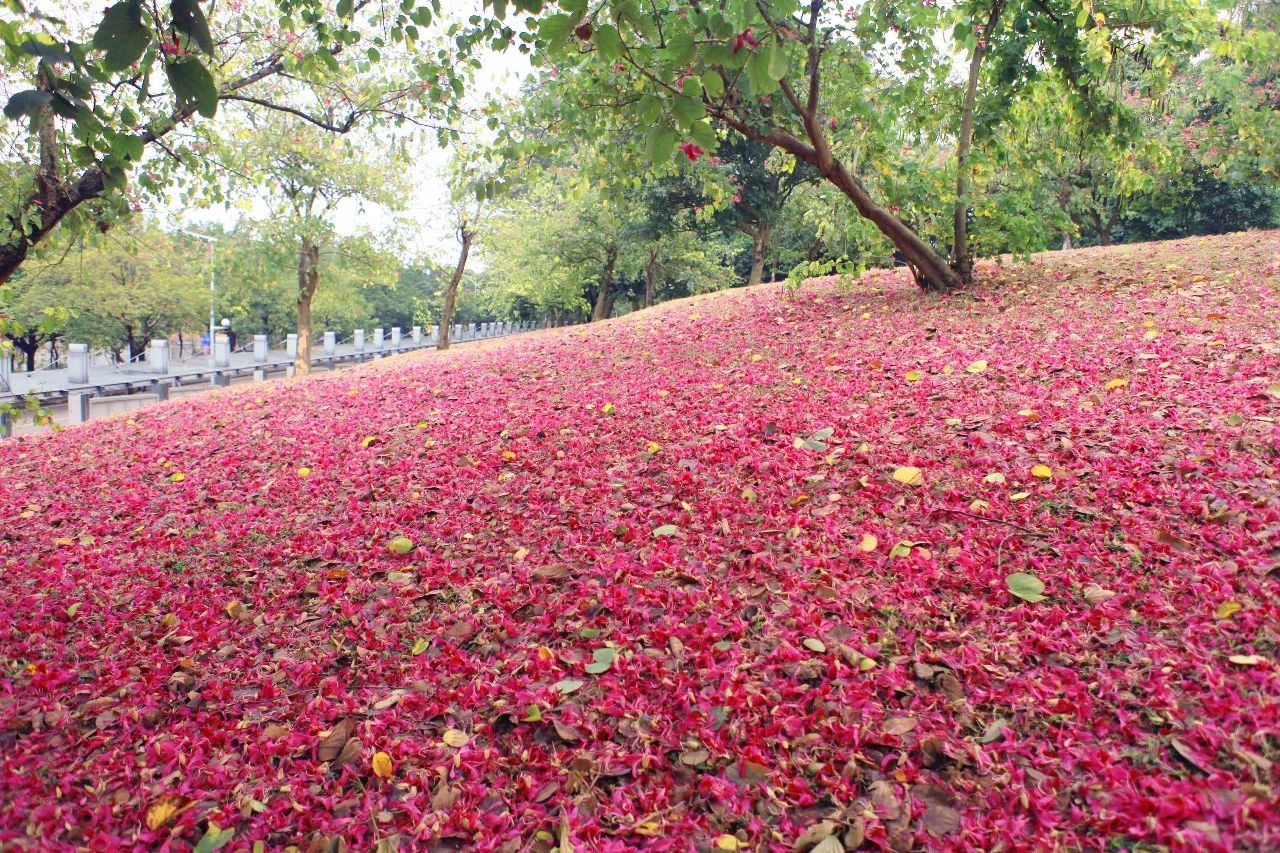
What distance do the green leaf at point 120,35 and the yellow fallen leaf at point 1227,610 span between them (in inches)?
134

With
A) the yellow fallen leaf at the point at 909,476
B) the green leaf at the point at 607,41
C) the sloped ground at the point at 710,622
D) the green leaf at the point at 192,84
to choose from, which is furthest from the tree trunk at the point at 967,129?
the green leaf at the point at 192,84

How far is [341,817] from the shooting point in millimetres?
2195

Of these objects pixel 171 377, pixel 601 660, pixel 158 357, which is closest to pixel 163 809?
pixel 601 660

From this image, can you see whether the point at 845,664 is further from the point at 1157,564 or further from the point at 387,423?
the point at 387,423

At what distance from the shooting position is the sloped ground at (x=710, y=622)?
2078mm

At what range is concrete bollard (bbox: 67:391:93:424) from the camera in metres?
16.3

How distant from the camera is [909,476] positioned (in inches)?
143

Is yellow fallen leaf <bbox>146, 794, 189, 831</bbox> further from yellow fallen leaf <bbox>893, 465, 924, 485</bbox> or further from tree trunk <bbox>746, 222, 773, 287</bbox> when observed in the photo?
tree trunk <bbox>746, 222, 773, 287</bbox>

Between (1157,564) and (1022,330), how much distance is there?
3.35 meters

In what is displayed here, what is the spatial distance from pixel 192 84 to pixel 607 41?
3.53ft

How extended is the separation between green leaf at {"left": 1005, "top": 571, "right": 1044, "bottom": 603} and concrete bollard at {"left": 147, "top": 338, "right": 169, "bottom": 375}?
25.8 m

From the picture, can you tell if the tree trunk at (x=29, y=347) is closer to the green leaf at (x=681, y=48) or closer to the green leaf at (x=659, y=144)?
the green leaf at (x=659, y=144)

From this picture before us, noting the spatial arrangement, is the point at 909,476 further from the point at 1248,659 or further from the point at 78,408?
Result: the point at 78,408

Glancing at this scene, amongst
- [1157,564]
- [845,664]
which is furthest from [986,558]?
[845,664]
